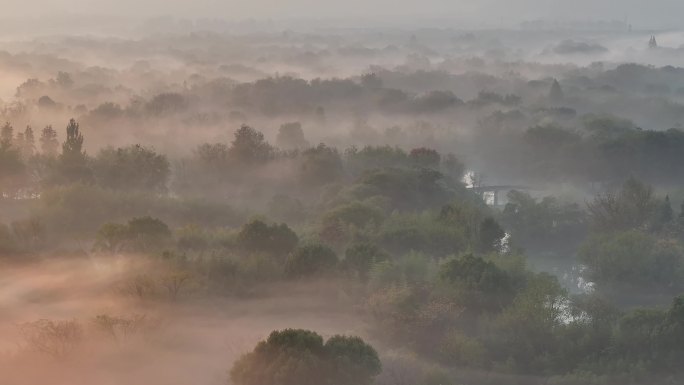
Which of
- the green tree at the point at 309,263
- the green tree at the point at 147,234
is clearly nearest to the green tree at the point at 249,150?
the green tree at the point at 147,234

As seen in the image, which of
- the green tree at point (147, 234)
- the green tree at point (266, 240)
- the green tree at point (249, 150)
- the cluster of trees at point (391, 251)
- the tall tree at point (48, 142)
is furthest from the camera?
the tall tree at point (48, 142)

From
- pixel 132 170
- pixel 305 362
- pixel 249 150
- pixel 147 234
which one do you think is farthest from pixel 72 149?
pixel 305 362

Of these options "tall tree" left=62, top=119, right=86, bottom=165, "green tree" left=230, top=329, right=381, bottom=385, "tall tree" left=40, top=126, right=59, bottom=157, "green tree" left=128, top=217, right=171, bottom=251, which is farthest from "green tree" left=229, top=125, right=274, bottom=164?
"green tree" left=230, top=329, right=381, bottom=385

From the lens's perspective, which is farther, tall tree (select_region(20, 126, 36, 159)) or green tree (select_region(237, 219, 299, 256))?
tall tree (select_region(20, 126, 36, 159))

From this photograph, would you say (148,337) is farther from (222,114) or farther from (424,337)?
(222,114)

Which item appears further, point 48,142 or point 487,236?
point 48,142

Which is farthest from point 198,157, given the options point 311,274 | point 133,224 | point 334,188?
point 311,274

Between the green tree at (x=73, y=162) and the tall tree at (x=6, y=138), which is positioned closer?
the green tree at (x=73, y=162)

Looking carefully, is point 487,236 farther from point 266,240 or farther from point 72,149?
point 72,149

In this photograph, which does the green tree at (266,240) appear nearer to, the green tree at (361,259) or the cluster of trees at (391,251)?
the cluster of trees at (391,251)

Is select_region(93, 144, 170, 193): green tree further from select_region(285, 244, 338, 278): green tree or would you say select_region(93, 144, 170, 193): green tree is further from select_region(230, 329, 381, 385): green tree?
select_region(230, 329, 381, 385): green tree

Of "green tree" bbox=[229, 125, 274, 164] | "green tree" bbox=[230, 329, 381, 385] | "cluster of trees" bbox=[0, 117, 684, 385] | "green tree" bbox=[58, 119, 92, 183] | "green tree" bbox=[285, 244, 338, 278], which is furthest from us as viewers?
"green tree" bbox=[229, 125, 274, 164]
